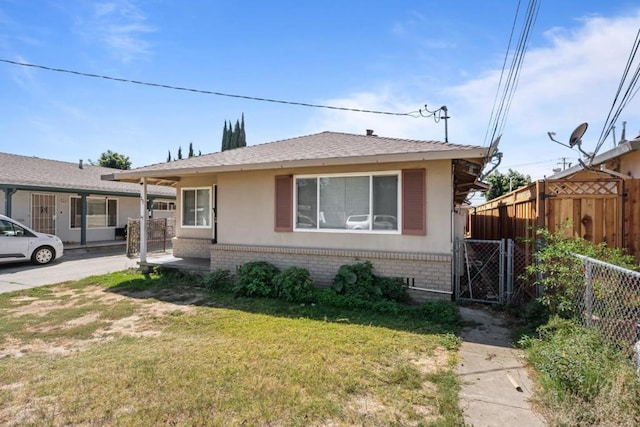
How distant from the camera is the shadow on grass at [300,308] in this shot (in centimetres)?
548

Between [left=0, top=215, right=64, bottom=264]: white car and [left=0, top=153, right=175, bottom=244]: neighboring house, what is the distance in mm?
2560

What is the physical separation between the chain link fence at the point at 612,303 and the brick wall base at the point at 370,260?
255cm

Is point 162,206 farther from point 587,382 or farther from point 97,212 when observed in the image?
point 587,382

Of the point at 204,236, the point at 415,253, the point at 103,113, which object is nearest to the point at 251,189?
the point at 204,236

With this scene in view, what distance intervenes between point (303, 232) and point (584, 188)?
537 cm

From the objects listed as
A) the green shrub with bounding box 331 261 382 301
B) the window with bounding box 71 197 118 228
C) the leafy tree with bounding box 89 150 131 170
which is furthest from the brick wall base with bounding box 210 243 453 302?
the leafy tree with bounding box 89 150 131 170

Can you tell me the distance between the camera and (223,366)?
3.88 m

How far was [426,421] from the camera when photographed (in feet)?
9.39

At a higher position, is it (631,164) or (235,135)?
(235,135)

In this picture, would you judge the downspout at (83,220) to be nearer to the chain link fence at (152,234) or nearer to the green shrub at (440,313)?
the chain link fence at (152,234)

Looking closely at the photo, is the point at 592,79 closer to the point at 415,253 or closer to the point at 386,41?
the point at 386,41

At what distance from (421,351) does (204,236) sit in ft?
25.8

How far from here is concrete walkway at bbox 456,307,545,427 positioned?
295 centimetres

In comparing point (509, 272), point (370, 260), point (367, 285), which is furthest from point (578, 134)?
point (367, 285)
